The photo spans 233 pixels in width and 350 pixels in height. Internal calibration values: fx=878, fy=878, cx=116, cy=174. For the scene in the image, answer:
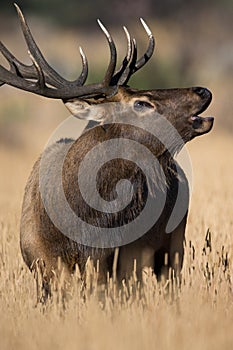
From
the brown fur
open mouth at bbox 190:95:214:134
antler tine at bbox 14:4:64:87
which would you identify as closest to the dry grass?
the brown fur

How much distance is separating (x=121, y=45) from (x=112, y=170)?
27011mm

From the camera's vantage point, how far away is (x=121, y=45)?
107ft

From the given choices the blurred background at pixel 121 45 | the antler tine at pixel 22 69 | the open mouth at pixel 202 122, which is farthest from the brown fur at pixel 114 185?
the blurred background at pixel 121 45

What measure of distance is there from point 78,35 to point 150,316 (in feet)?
124

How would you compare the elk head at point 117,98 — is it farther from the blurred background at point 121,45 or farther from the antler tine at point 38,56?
the blurred background at point 121,45

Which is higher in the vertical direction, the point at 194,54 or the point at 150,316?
the point at 194,54

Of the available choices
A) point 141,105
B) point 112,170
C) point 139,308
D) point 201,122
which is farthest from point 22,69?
point 139,308

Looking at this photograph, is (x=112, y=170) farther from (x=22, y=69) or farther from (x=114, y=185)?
(x=22, y=69)

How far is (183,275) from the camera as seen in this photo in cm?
643

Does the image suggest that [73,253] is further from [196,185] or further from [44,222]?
[196,185]

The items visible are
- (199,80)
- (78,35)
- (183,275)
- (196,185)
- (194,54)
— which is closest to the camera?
(183,275)

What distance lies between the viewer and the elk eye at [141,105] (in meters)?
6.15

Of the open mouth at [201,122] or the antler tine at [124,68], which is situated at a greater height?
the antler tine at [124,68]

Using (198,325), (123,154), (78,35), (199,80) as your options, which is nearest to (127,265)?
(123,154)
